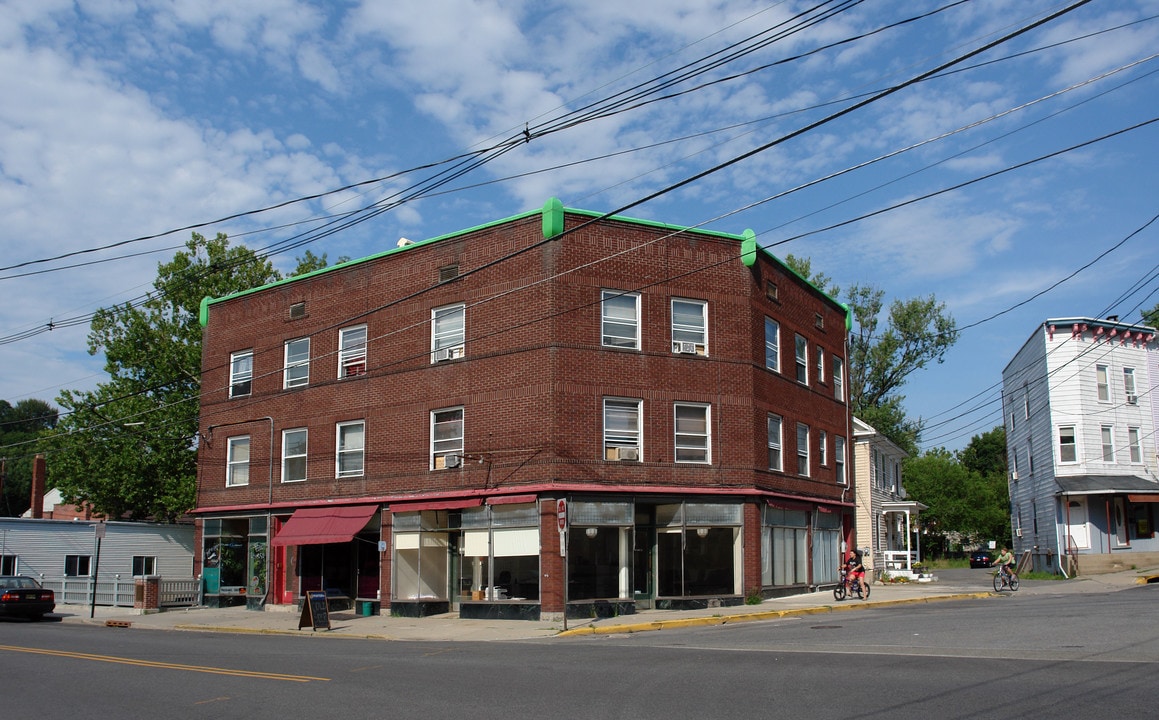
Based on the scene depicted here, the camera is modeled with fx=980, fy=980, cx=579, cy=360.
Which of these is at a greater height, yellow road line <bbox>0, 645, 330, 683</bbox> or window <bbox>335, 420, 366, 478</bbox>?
window <bbox>335, 420, 366, 478</bbox>

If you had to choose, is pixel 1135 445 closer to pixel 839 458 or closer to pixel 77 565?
pixel 839 458

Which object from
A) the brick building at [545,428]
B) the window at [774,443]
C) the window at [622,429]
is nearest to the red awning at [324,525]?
the brick building at [545,428]

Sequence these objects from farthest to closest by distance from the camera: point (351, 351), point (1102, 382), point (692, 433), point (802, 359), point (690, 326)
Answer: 1. point (1102, 382)
2. point (802, 359)
3. point (351, 351)
4. point (690, 326)
5. point (692, 433)

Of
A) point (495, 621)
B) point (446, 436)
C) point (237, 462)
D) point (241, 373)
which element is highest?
point (241, 373)

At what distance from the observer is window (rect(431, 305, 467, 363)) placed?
2692 centimetres

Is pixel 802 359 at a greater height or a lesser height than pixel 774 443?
greater

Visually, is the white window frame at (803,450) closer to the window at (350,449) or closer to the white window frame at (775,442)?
the white window frame at (775,442)

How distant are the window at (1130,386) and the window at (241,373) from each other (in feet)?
117

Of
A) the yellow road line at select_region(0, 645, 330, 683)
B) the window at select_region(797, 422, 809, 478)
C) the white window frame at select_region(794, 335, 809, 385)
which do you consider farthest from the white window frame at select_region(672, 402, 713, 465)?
the yellow road line at select_region(0, 645, 330, 683)

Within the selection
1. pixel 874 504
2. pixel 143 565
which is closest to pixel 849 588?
pixel 874 504

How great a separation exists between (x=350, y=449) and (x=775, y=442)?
1261 cm

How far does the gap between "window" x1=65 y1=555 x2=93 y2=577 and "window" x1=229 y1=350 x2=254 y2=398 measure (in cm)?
1366

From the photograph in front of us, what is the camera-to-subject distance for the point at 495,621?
79.3ft

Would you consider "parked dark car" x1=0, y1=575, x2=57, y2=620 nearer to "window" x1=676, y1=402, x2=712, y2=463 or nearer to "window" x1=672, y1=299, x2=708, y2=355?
"window" x1=676, y1=402, x2=712, y2=463
